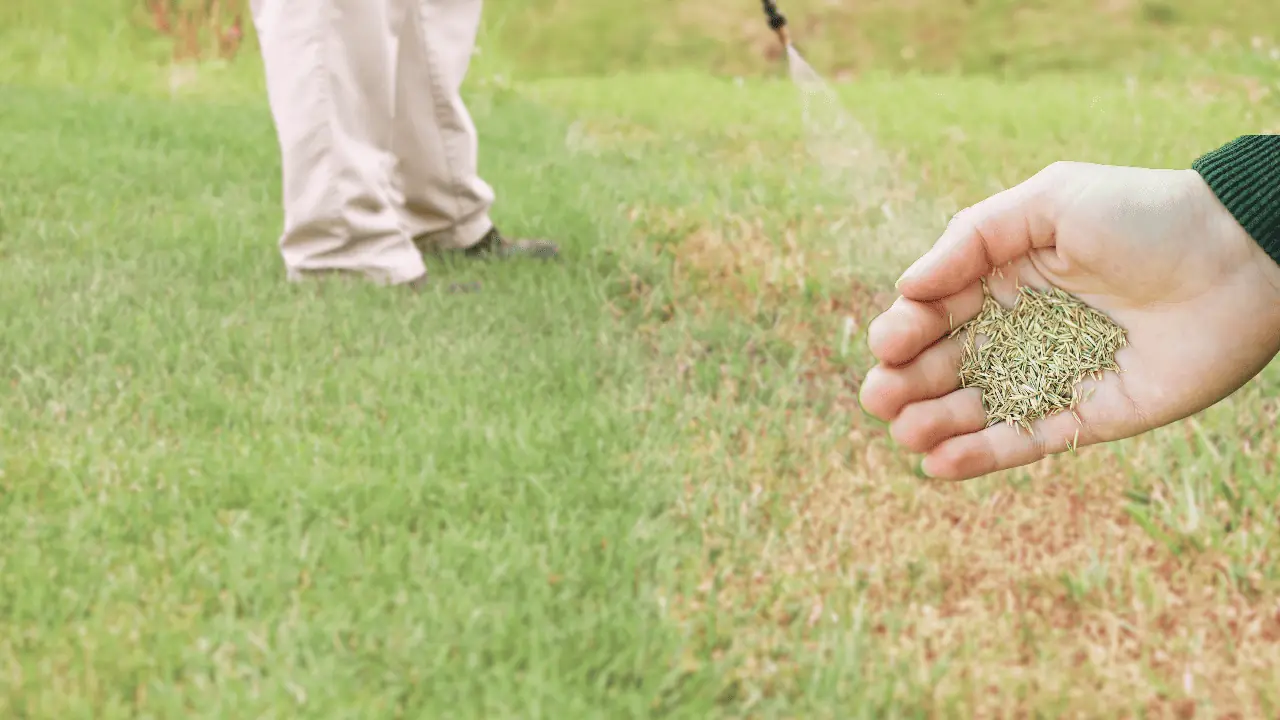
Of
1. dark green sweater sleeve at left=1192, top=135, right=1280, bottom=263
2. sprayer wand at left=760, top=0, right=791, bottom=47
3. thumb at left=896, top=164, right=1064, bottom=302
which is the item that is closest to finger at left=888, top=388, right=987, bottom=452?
thumb at left=896, top=164, right=1064, bottom=302

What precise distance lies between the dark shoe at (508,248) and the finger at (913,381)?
5.40 feet

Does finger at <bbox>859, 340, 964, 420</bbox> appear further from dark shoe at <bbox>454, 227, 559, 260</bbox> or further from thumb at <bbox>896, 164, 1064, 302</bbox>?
dark shoe at <bbox>454, 227, 559, 260</bbox>

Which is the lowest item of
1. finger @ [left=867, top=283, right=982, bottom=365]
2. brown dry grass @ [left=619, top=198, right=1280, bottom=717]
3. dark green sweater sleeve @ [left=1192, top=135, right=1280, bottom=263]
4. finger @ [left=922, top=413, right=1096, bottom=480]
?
brown dry grass @ [left=619, top=198, right=1280, bottom=717]

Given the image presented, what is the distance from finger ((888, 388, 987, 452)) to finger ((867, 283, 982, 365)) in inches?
3.5

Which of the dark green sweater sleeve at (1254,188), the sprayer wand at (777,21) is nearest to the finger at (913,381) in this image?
the dark green sweater sleeve at (1254,188)

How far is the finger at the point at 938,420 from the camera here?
176cm

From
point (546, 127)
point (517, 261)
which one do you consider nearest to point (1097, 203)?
point (517, 261)

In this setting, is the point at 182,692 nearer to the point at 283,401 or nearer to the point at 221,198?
the point at 283,401

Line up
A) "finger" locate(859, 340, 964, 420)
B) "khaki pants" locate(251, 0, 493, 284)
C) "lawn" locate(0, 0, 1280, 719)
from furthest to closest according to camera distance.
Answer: "khaki pants" locate(251, 0, 493, 284)
"finger" locate(859, 340, 964, 420)
"lawn" locate(0, 0, 1280, 719)

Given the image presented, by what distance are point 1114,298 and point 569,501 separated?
0.99 m

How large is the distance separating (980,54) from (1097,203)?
631 centimetres

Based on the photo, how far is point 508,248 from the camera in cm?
340

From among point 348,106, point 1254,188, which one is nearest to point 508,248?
point 348,106

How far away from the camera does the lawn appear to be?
151 cm
